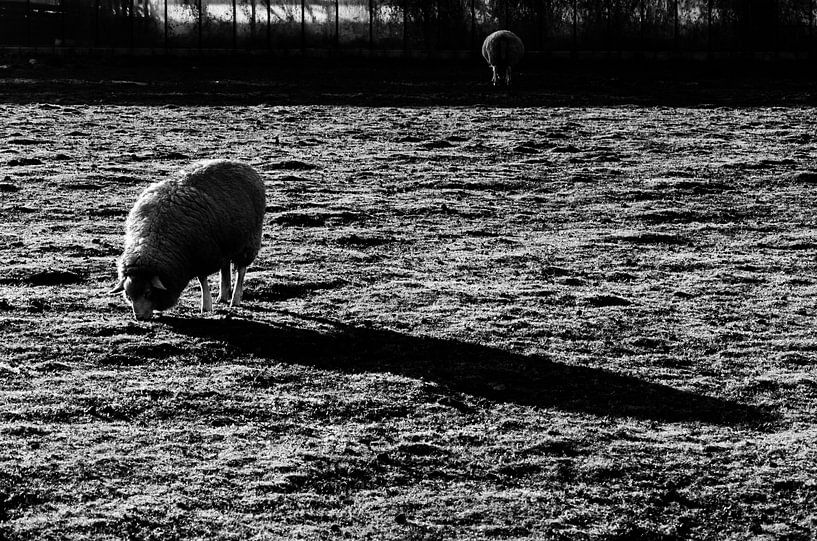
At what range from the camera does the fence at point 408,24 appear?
3584 centimetres

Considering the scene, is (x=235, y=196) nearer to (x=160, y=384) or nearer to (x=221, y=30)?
(x=160, y=384)

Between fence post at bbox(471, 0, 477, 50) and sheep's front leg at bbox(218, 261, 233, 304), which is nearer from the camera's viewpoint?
sheep's front leg at bbox(218, 261, 233, 304)

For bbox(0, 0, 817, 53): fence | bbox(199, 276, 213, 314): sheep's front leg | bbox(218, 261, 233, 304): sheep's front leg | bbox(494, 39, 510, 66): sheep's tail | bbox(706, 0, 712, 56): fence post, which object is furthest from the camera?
bbox(0, 0, 817, 53): fence

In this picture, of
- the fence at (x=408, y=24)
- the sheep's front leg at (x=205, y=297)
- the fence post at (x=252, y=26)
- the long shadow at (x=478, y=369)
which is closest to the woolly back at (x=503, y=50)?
the fence at (x=408, y=24)

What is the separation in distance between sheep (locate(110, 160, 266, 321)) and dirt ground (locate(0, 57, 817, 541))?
31 cm

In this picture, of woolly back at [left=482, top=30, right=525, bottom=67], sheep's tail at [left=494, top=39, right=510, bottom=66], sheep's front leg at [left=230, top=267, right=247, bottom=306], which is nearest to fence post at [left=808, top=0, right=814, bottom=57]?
woolly back at [left=482, top=30, right=525, bottom=67]

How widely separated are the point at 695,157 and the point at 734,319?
8373 millimetres

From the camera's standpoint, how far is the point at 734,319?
940 cm

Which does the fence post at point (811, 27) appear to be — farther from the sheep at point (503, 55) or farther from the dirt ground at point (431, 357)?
the dirt ground at point (431, 357)

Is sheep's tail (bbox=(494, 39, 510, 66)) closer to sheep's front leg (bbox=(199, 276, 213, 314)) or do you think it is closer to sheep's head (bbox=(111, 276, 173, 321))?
sheep's front leg (bbox=(199, 276, 213, 314))

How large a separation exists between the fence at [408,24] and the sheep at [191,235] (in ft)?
89.9

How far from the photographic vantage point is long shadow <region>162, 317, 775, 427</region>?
24.3ft

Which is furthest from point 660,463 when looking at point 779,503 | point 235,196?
point 235,196

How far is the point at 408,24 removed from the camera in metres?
36.8
